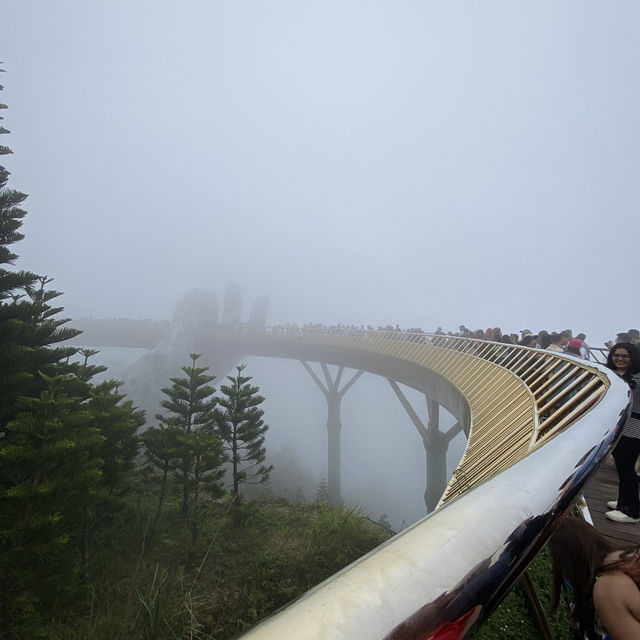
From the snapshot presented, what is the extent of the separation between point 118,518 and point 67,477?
5813 mm

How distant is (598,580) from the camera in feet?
4.51

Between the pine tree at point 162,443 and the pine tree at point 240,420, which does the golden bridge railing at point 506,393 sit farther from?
the pine tree at point 162,443

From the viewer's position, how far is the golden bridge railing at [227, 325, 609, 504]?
2689mm

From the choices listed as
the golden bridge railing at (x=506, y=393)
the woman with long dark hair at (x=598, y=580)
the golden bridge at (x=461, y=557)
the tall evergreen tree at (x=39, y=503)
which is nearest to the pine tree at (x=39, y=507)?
the tall evergreen tree at (x=39, y=503)

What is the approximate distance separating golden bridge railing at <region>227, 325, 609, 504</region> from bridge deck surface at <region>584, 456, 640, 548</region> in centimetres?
54

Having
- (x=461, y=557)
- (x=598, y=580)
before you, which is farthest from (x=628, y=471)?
(x=461, y=557)

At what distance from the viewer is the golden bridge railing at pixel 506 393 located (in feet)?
8.82

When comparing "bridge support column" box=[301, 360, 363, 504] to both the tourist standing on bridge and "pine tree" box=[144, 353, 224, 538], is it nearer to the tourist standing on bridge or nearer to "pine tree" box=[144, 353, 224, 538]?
"pine tree" box=[144, 353, 224, 538]

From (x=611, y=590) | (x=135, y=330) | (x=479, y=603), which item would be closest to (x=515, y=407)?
(x=611, y=590)

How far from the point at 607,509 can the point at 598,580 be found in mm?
2946

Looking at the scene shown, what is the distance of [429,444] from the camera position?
59.1 feet

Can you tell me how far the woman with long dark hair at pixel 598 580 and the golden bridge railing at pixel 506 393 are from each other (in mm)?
443

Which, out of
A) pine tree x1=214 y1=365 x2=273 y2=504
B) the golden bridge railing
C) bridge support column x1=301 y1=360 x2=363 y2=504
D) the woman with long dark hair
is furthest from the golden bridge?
bridge support column x1=301 y1=360 x2=363 y2=504

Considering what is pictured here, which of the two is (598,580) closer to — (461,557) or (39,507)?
(461,557)
